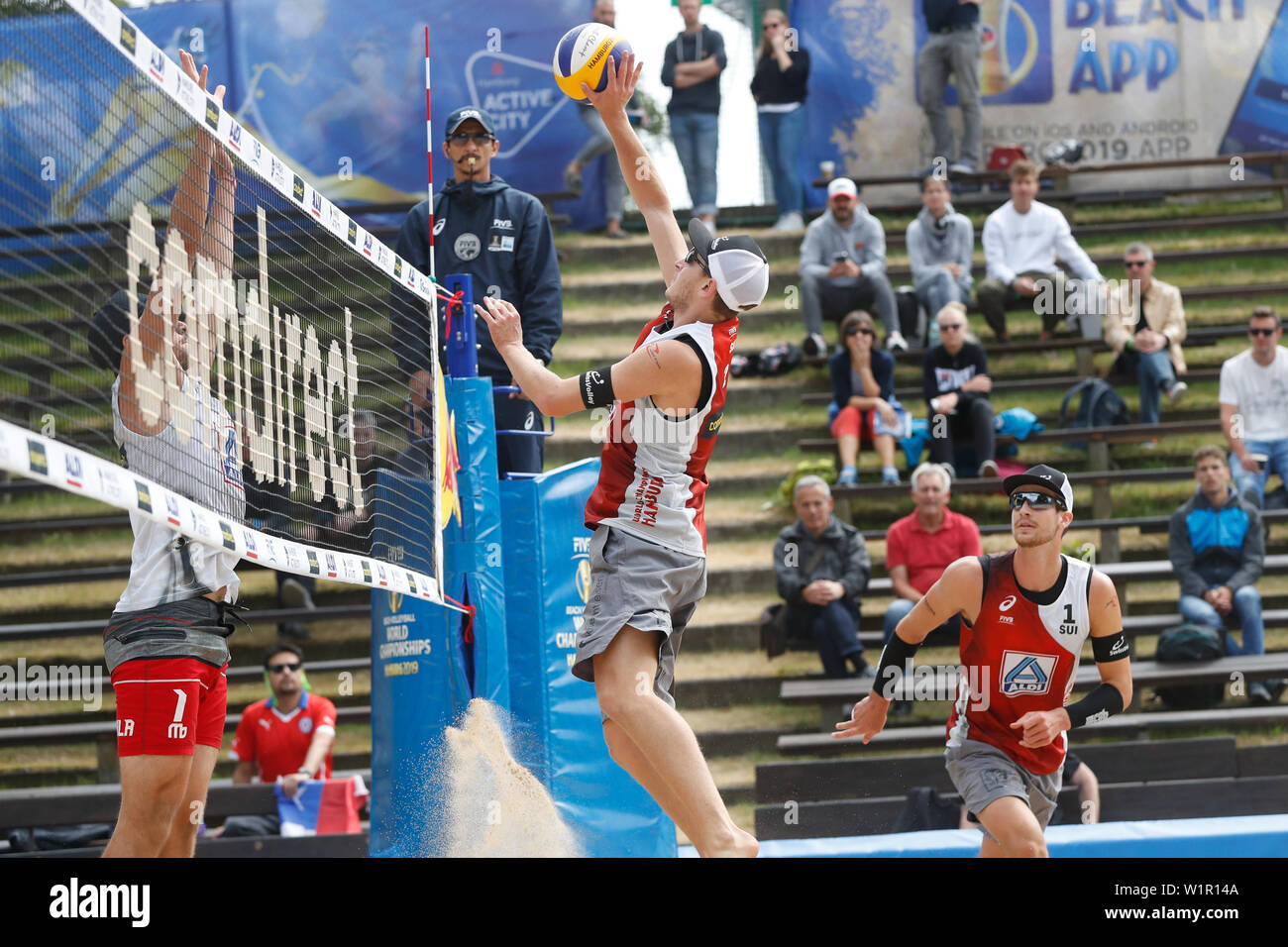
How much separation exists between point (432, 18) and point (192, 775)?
11.2 meters

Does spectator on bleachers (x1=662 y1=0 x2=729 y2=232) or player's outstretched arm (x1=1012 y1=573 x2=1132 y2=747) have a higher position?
spectator on bleachers (x1=662 y1=0 x2=729 y2=232)

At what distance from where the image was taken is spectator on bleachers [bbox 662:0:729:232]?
1364 cm

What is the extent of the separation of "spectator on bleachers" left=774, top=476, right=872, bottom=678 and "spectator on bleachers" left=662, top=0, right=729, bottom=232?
4.82 meters

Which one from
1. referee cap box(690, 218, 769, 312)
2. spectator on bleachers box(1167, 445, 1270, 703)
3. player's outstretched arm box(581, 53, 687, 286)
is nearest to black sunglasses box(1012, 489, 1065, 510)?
referee cap box(690, 218, 769, 312)

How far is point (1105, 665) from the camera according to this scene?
5730 mm

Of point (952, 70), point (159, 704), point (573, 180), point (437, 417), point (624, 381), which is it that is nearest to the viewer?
point (159, 704)

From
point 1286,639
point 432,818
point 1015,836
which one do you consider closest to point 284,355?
point 432,818

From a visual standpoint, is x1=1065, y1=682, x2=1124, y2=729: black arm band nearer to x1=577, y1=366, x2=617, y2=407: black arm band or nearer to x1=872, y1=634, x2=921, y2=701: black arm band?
x1=872, y1=634, x2=921, y2=701: black arm band

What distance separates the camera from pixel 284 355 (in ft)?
17.2

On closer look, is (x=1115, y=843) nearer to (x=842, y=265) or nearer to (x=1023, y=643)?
(x=1023, y=643)

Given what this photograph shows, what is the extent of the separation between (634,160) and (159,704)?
2589 mm
